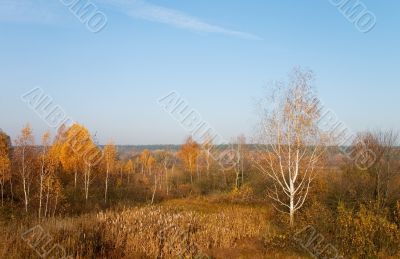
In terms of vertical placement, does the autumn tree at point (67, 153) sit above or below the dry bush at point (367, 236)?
above

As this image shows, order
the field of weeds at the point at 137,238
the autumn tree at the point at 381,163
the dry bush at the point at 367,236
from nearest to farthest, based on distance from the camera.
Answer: the field of weeds at the point at 137,238 → the dry bush at the point at 367,236 → the autumn tree at the point at 381,163

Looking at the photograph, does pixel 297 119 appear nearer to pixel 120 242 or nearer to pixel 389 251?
pixel 389 251

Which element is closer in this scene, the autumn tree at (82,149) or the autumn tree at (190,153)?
the autumn tree at (82,149)

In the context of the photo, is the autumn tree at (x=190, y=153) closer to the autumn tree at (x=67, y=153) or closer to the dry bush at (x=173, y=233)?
the autumn tree at (x=67, y=153)

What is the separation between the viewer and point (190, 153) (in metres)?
60.5

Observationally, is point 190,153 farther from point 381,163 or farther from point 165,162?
point 381,163

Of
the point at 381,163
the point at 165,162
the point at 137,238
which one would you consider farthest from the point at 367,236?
the point at 165,162

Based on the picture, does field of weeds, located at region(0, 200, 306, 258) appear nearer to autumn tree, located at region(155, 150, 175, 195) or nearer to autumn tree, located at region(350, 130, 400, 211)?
autumn tree, located at region(350, 130, 400, 211)

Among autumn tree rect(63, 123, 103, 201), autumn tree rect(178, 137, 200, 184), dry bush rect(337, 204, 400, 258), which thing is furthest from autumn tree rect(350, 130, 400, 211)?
autumn tree rect(178, 137, 200, 184)

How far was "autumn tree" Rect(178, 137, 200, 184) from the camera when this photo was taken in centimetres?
6062

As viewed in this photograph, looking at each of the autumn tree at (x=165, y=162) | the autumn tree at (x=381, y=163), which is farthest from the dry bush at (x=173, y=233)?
the autumn tree at (x=165, y=162)

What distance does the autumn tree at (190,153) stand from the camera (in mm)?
60625

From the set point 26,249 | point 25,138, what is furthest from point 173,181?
point 26,249

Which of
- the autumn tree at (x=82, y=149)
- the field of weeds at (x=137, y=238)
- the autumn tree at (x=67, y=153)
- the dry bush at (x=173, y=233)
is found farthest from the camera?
the autumn tree at (x=67, y=153)
